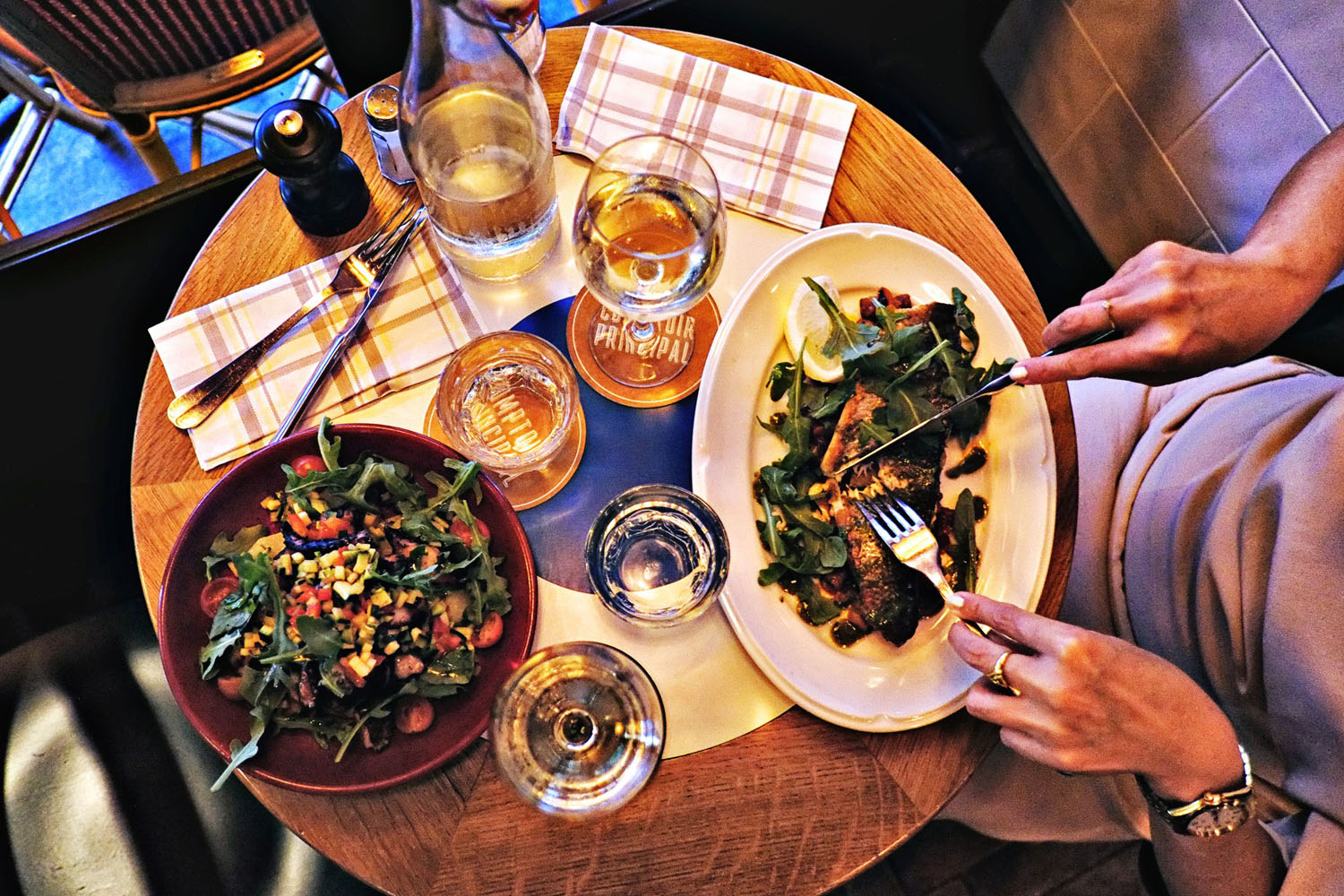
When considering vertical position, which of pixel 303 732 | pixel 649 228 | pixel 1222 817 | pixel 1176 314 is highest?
pixel 649 228

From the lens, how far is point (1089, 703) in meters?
0.97

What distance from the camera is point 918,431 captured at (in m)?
1.10

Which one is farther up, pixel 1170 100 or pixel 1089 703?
pixel 1170 100

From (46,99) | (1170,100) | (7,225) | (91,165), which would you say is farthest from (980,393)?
(91,165)

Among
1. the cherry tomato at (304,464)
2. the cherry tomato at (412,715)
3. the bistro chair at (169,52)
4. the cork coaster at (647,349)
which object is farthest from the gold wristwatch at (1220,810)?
the bistro chair at (169,52)

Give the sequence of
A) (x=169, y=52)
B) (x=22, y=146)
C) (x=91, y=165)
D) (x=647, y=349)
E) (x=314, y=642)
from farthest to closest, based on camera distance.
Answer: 1. (x=91, y=165)
2. (x=22, y=146)
3. (x=169, y=52)
4. (x=647, y=349)
5. (x=314, y=642)

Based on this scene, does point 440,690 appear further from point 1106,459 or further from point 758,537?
point 1106,459

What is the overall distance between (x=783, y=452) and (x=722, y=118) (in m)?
0.47

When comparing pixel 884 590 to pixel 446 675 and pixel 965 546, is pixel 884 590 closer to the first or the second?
pixel 965 546

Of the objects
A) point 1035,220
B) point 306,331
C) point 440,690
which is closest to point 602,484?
point 440,690

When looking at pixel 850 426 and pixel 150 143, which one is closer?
pixel 850 426

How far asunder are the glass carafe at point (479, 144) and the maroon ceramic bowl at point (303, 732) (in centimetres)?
27

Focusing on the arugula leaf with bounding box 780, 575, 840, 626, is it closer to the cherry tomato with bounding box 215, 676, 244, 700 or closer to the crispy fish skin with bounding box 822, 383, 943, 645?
the crispy fish skin with bounding box 822, 383, 943, 645

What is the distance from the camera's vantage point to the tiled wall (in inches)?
62.2
